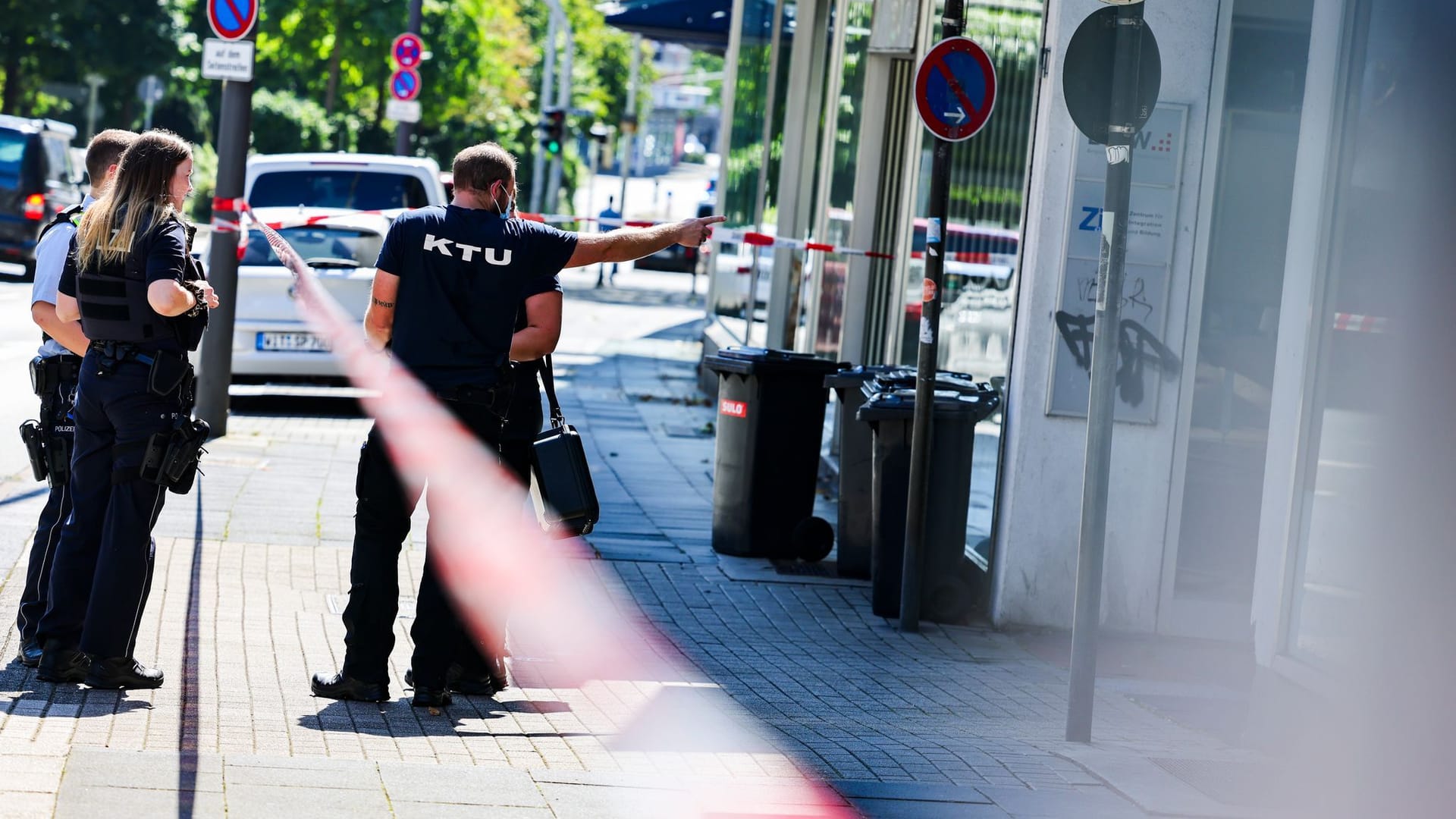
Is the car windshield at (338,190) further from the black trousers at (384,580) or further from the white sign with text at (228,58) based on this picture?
the black trousers at (384,580)

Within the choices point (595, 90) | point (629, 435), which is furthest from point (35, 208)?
point (595, 90)

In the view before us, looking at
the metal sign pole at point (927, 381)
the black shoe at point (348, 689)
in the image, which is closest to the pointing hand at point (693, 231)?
the metal sign pole at point (927, 381)

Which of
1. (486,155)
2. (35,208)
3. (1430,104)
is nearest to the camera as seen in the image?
(1430,104)

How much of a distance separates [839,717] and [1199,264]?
3211mm

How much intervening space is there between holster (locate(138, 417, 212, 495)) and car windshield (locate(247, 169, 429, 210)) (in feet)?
30.6

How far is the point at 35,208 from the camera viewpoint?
23.8 m

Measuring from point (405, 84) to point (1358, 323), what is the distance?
720 inches

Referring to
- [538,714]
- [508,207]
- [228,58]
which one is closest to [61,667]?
[538,714]

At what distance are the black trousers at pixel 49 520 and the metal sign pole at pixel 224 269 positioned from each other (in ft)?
20.0

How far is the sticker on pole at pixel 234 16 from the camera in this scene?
1236 cm

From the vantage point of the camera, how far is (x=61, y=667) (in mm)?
6082

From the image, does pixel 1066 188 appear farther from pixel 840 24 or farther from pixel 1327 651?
pixel 840 24

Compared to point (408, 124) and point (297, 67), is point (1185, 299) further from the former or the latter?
point (297, 67)

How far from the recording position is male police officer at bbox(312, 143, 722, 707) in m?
6.14
